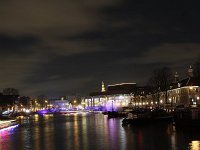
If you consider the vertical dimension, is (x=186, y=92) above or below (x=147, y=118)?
above

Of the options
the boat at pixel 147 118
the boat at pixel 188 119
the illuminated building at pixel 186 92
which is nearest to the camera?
the boat at pixel 188 119

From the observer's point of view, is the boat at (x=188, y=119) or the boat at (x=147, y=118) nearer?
the boat at (x=188, y=119)

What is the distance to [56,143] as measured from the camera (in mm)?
57156

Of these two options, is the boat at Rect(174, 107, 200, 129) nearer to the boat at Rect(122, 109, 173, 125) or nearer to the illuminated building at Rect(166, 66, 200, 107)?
the boat at Rect(122, 109, 173, 125)

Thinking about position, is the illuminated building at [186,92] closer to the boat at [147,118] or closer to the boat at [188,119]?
the boat at [147,118]

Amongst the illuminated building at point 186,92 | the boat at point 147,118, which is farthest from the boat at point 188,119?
the illuminated building at point 186,92

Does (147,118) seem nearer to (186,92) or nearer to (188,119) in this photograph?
(188,119)

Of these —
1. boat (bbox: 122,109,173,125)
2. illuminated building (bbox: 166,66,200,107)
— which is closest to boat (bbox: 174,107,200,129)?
boat (bbox: 122,109,173,125)

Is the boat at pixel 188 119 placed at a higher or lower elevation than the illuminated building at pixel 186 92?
lower

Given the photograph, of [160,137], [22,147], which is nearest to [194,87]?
[160,137]

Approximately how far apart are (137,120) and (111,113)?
4735cm

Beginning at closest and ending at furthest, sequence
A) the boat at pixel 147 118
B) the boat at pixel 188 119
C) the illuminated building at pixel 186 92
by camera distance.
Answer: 1. the boat at pixel 188 119
2. the boat at pixel 147 118
3. the illuminated building at pixel 186 92

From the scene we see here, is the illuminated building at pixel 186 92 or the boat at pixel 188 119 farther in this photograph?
the illuminated building at pixel 186 92

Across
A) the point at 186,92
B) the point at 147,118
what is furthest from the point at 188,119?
the point at 186,92
